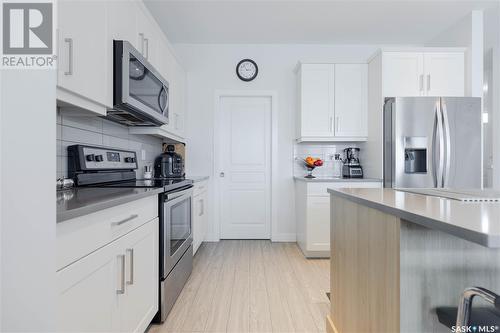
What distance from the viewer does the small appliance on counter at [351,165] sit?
3.61 metres

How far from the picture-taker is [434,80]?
3.29 metres

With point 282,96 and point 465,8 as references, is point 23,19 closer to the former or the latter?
point 282,96

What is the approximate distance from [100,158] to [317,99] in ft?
8.28

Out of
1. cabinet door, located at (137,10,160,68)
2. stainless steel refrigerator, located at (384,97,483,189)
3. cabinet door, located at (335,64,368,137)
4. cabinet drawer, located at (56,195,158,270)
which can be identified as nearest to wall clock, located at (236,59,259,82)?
cabinet door, located at (335,64,368,137)

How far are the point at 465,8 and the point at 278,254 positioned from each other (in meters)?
3.29

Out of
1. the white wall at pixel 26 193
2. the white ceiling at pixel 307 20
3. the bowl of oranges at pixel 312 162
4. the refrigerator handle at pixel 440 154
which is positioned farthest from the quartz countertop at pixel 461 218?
the white ceiling at pixel 307 20

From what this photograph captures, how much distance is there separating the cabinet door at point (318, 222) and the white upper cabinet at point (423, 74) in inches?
55.2

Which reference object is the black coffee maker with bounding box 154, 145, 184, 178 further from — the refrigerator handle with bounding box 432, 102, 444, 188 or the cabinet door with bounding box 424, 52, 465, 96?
the cabinet door with bounding box 424, 52, 465, 96

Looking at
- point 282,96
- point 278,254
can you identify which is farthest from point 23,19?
point 282,96

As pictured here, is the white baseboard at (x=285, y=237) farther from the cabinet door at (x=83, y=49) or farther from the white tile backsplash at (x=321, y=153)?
the cabinet door at (x=83, y=49)

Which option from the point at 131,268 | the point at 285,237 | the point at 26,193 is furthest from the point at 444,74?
the point at 26,193

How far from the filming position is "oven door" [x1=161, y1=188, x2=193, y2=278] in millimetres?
1909

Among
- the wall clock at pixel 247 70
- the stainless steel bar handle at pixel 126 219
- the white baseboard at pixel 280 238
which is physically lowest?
the white baseboard at pixel 280 238

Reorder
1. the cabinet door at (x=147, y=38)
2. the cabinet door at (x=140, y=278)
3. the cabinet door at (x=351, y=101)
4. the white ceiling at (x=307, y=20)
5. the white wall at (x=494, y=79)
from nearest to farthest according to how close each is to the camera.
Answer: the cabinet door at (x=140, y=278)
the cabinet door at (x=147, y=38)
the white ceiling at (x=307, y=20)
the white wall at (x=494, y=79)
the cabinet door at (x=351, y=101)
